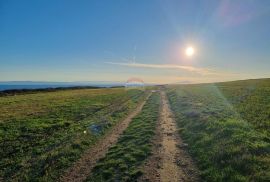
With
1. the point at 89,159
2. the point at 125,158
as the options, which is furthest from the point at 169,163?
the point at 89,159

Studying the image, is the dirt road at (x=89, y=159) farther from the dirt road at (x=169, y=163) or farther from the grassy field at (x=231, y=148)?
the grassy field at (x=231, y=148)

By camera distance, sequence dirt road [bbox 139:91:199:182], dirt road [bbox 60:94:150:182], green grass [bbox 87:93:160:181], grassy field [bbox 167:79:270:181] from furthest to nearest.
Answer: dirt road [bbox 60:94:150:182] < green grass [bbox 87:93:160:181] < dirt road [bbox 139:91:199:182] < grassy field [bbox 167:79:270:181]

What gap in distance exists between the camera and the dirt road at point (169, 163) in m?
9.95

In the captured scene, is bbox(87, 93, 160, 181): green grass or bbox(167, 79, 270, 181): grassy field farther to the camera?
bbox(87, 93, 160, 181): green grass

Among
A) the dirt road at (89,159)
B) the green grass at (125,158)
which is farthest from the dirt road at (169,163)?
the dirt road at (89,159)

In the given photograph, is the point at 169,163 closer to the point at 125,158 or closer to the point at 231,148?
the point at 125,158

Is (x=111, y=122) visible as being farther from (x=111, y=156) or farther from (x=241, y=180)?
(x=241, y=180)

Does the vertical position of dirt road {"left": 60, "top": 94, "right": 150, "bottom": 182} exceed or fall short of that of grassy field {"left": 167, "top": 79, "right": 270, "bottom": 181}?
it falls short

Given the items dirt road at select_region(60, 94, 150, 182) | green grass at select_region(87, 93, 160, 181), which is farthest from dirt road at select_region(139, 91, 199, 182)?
dirt road at select_region(60, 94, 150, 182)

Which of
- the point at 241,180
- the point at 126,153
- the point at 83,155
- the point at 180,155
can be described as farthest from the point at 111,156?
the point at 241,180

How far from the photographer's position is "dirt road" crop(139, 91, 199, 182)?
9945 mm

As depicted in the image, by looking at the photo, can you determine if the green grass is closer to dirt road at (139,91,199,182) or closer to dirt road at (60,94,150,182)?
dirt road at (60,94,150,182)

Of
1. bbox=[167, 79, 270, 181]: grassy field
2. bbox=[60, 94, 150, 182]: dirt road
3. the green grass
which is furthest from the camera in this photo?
bbox=[60, 94, 150, 182]: dirt road

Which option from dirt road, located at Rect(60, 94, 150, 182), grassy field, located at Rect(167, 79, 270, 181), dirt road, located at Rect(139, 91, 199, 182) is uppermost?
grassy field, located at Rect(167, 79, 270, 181)
